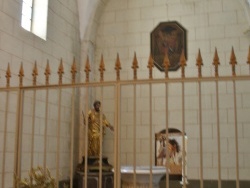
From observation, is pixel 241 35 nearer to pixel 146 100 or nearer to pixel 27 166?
pixel 146 100

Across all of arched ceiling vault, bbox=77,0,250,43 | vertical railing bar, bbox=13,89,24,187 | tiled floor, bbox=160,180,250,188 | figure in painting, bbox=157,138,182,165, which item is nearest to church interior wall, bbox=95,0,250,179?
tiled floor, bbox=160,180,250,188

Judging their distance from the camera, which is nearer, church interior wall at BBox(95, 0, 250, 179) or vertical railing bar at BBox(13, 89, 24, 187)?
vertical railing bar at BBox(13, 89, 24, 187)

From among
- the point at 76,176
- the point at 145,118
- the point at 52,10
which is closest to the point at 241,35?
the point at 145,118

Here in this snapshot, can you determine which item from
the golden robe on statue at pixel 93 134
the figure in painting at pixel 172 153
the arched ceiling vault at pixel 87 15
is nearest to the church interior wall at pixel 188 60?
the figure in painting at pixel 172 153

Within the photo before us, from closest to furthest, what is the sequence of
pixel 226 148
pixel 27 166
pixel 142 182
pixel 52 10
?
pixel 142 182 → pixel 27 166 → pixel 52 10 → pixel 226 148

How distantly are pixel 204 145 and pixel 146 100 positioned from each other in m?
1.64

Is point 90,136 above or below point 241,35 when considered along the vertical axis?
below

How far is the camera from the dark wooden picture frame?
348 inches

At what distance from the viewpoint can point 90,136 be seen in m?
7.82

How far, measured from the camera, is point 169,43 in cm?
892

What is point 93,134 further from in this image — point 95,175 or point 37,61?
point 37,61

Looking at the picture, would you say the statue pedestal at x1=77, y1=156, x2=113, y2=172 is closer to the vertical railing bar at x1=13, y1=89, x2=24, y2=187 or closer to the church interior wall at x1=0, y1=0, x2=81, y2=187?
the church interior wall at x1=0, y1=0, x2=81, y2=187

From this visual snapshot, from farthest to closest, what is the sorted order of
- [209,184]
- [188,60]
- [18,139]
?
[188,60] → [209,184] → [18,139]

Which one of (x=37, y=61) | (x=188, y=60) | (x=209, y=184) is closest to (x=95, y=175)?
(x=37, y=61)
